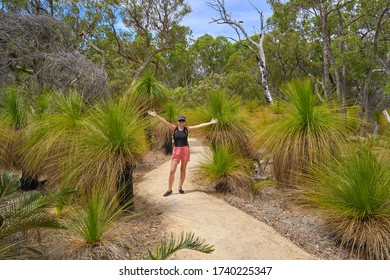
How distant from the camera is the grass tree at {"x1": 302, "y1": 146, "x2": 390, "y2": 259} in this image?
10.8ft

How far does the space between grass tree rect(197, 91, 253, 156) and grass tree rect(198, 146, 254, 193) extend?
23.6 inches

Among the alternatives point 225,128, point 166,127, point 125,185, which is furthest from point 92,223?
point 166,127

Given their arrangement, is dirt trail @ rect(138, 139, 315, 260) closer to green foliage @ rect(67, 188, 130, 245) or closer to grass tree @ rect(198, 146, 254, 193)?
grass tree @ rect(198, 146, 254, 193)

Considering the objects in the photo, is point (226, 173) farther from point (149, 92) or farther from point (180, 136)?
point (149, 92)

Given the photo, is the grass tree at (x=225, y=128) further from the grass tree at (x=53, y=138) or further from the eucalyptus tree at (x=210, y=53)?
the eucalyptus tree at (x=210, y=53)

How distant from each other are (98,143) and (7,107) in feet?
7.97

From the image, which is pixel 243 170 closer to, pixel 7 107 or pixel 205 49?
pixel 7 107

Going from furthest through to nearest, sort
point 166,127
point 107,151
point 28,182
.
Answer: point 166,127, point 28,182, point 107,151

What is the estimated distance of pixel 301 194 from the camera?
4.55 m

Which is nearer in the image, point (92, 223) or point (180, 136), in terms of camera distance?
point (92, 223)

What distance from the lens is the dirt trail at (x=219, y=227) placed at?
10.1 feet

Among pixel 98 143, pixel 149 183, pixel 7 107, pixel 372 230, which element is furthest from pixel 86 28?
pixel 372 230

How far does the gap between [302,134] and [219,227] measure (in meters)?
1.92

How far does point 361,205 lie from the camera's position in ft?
11.2
